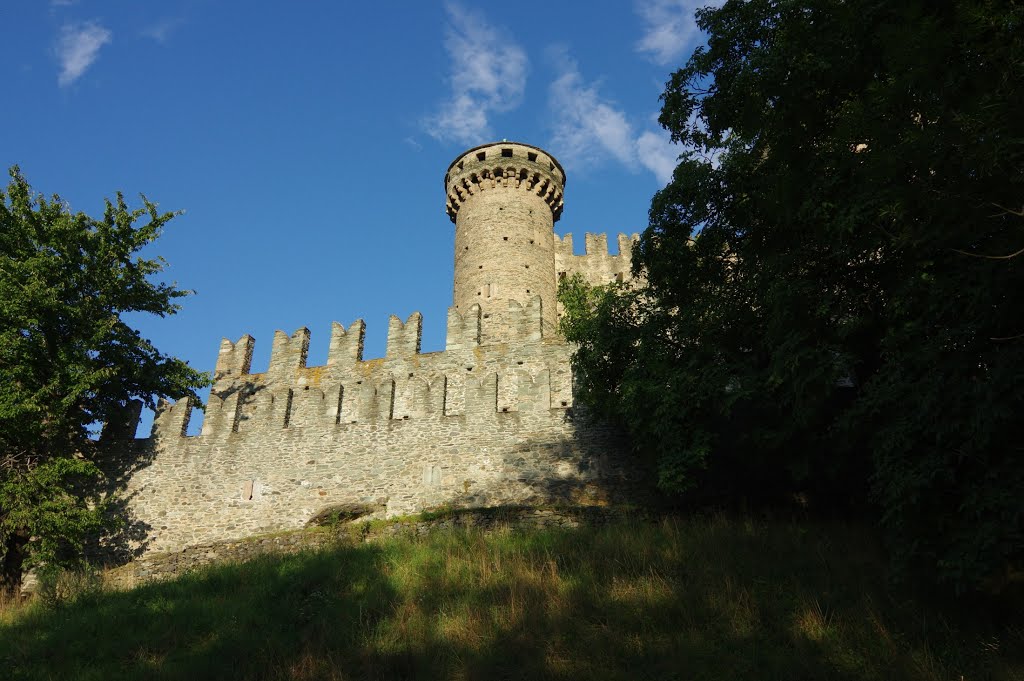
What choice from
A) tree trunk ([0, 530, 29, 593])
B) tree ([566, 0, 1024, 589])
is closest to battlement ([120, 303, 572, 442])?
tree ([566, 0, 1024, 589])

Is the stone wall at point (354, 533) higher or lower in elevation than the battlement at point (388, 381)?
lower

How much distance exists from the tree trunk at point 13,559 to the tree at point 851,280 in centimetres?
1386

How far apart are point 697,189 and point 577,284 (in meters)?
14.9

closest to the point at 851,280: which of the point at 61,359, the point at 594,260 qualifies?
the point at 61,359

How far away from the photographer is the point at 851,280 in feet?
32.0

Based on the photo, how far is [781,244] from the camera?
35.7 ft

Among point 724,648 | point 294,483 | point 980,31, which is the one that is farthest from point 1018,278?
point 294,483

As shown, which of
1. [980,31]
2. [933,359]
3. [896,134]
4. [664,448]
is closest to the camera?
[980,31]

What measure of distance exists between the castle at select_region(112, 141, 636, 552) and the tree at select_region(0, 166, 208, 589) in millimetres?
1905

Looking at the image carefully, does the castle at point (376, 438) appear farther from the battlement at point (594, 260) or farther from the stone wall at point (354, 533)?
the battlement at point (594, 260)

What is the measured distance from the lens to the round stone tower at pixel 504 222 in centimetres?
2677

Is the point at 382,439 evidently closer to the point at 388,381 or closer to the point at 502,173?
the point at 388,381

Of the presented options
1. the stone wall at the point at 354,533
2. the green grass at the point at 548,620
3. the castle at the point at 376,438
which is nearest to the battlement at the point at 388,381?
the castle at the point at 376,438

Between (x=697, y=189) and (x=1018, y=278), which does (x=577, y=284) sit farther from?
(x=1018, y=278)
